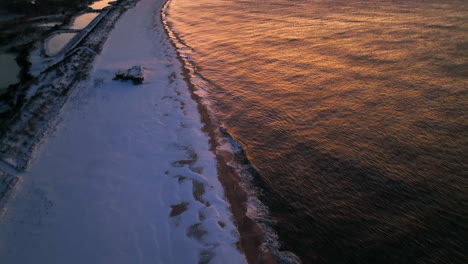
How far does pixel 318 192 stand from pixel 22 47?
16.6 m

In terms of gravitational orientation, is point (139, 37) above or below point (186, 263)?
above

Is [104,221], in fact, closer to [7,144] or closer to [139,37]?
[7,144]

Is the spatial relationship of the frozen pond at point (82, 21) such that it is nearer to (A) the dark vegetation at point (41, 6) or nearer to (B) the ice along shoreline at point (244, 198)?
(A) the dark vegetation at point (41, 6)

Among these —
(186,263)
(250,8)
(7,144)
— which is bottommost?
(186,263)

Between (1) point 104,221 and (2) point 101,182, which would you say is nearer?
(1) point 104,221

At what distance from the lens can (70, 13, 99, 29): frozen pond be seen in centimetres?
1859

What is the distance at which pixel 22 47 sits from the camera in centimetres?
1381

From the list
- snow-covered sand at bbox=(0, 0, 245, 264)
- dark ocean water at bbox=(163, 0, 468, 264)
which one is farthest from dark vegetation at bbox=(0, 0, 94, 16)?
snow-covered sand at bbox=(0, 0, 245, 264)

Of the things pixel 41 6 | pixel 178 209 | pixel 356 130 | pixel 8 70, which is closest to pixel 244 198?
pixel 178 209

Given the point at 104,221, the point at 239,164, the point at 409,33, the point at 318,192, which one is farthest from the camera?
the point at 409,33

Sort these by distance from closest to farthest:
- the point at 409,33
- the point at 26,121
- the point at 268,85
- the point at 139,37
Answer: the point at 26,121 < the point at 268,85 < the point at 409,33 < the point at 139,37

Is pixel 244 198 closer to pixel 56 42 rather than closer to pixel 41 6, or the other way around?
pixel 56 42

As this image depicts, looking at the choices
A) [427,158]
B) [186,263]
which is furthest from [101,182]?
[427,158]

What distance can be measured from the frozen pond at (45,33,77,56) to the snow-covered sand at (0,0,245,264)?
21.8 ft
